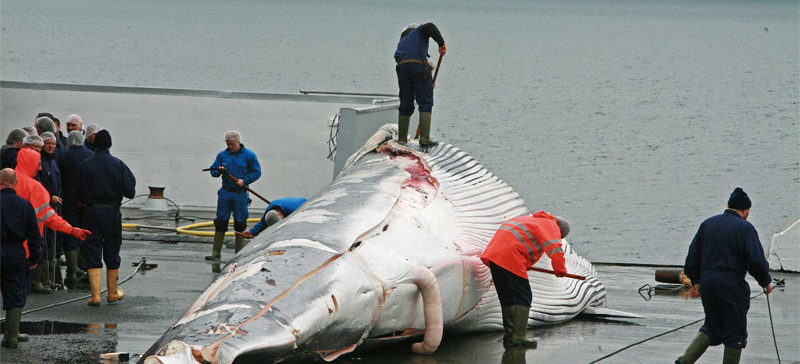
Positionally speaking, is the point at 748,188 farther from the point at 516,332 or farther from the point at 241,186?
the point at 516,332

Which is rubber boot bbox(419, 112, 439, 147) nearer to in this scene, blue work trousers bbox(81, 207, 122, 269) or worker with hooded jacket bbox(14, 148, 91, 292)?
blue work trousers bbox(81, 207, 122, 269)

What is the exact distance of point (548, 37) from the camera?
181625mm

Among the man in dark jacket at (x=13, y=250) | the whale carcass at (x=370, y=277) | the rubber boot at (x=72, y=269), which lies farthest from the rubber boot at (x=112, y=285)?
the whale carcass at (x=370, y=277)

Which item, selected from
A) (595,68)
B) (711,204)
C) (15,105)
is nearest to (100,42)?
(595,68)

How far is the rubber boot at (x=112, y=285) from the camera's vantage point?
12422 mm

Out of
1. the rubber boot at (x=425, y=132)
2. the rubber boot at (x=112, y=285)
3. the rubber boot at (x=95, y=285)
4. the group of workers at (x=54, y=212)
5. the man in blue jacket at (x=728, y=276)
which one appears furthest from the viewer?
the rubber boot at (x=425, y=132)

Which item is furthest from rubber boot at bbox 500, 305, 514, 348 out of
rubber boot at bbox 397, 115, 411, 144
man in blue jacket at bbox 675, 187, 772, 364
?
rubber boot at bbox 397, 115, 411, 144

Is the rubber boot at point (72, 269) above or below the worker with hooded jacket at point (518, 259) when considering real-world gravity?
below

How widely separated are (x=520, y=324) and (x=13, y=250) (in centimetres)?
502

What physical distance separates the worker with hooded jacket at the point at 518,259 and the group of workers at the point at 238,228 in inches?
0.4

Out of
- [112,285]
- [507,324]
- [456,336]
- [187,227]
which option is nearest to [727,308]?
[507,324]

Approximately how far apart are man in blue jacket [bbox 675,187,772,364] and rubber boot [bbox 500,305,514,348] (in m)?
1.73

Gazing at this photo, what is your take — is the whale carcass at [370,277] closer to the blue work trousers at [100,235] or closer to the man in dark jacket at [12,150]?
the blue work trousers at [100,235]

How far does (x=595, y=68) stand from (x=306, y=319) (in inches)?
4326
